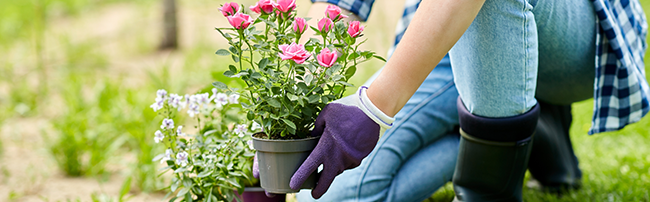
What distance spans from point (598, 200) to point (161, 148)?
1.59m

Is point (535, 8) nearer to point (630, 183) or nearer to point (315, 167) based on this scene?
point (315, 167)

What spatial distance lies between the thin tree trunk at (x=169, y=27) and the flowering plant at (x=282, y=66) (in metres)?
3.19

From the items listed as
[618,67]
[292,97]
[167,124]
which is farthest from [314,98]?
[618,67]

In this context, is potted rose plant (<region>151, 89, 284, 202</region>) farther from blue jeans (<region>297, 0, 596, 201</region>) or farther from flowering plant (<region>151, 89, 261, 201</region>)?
blue jeans (<region>297, 0, 596, 201</region>)

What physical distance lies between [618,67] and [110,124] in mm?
1988

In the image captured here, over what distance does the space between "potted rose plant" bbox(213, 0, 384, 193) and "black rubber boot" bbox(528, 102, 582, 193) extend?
34.2 inches

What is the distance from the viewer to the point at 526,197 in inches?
58.2

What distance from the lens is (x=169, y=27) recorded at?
13.6ft

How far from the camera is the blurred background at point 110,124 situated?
1.62 m

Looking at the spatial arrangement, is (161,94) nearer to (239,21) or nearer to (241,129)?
(241,129)

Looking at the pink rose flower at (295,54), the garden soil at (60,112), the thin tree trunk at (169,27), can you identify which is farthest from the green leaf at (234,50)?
the thin tree trunk at (169,27)

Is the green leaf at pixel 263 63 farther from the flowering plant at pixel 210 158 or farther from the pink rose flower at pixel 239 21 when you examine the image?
the flowering plant at pixel 210 158

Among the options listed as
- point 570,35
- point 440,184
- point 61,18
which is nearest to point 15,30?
point 61,18

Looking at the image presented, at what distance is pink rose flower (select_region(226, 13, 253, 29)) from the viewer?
2.76 ft
